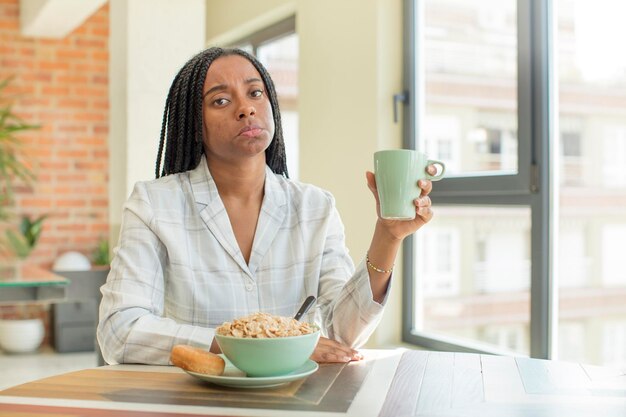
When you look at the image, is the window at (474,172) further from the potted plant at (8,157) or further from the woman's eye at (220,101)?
the potted plant at (8,157)

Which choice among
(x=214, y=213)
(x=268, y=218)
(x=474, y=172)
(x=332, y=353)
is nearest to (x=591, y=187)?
(x=474, y=172)

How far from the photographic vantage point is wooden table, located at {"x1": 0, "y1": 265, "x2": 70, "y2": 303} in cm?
275

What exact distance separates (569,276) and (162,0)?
2.27 m

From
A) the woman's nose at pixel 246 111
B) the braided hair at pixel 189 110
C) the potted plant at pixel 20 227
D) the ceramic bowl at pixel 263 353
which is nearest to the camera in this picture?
the ceramic bowl at pixel 263 353

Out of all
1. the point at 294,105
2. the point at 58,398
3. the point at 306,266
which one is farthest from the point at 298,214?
the point at 294,105

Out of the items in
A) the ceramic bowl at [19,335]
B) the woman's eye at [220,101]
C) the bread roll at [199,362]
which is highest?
the woman's eye at [220,101]

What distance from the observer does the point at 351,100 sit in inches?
147

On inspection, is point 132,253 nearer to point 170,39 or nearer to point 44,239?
point 170,39

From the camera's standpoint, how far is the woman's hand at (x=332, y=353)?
4.56ft

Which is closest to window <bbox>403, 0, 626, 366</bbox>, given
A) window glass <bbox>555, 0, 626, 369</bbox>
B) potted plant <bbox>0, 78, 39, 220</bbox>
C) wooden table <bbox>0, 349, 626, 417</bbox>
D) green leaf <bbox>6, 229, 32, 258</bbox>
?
window glass <bbox>555, 0, 626, 369</bbox>

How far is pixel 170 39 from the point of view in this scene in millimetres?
3896

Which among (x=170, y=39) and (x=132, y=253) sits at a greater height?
(x=170, y=39)

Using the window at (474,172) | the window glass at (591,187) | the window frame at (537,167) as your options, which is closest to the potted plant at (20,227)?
the window at (474,172)

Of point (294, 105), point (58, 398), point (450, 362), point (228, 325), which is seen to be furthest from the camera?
point (294, 105)
